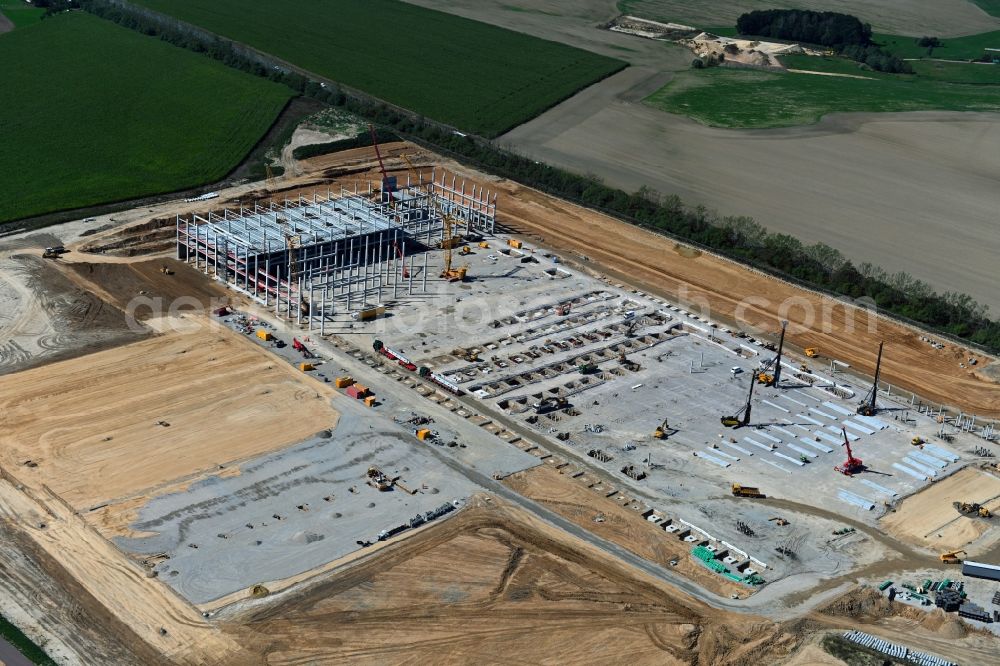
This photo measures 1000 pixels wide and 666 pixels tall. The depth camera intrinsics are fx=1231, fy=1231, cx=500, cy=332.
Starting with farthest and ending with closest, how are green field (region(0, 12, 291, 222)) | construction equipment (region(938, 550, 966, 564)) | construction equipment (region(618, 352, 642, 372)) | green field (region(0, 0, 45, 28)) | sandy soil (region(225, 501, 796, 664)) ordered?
green field (region(0, 0, 45, 28)), green field (region(0, 12, 291, 222)), construction equipment (region(618, 352, 642, 372)), construction equipment (region(938, 550, 966, 564)), sandy soil (region(225, 501, 796, 664))

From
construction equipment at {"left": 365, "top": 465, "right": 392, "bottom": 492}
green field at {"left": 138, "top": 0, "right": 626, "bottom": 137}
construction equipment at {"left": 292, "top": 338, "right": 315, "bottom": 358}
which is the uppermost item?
green field at {"left": 138, "top": 0, "right": 626, "bottom": 137}

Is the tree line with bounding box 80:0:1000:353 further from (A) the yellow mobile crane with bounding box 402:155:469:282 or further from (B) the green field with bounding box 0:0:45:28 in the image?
(B) the green field with bounding box 0:0:45:28

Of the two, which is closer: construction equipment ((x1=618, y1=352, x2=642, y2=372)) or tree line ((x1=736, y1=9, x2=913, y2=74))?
construction equipment ((x1=618, y1=352, x2=642, y2=372))

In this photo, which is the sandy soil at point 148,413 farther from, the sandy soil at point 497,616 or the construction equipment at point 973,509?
the construction equipment at point 973,509

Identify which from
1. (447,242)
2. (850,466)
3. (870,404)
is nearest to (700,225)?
(447,242)

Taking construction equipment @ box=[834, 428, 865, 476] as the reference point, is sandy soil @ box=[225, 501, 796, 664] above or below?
below

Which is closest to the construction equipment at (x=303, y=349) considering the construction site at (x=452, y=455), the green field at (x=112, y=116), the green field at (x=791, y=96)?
the construction site at (x=452, y=455)

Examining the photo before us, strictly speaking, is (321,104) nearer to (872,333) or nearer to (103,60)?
(103,60)

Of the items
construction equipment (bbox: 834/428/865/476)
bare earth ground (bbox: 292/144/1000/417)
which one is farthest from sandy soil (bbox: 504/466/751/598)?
bare earth ground (bbox: 292/144/1000/417)
